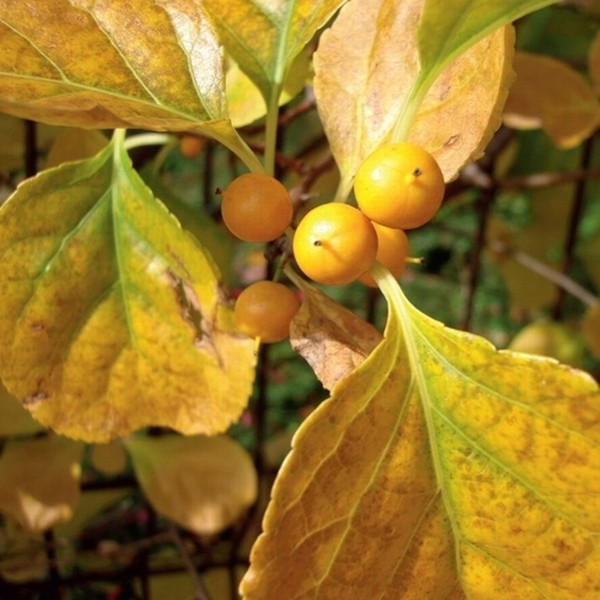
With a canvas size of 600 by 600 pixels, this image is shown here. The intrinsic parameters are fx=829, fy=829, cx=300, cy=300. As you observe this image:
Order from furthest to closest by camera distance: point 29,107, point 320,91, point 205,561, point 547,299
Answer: point 547,299 < point 205,561 < point 320,91 < point 29,107

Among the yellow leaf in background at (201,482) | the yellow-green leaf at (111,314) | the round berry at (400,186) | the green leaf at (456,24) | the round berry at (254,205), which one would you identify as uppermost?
the green leaf at (456,24)

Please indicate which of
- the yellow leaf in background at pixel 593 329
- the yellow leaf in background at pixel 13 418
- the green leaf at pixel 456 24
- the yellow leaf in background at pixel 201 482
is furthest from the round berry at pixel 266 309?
the yellow leaf in background at pixel 593 329

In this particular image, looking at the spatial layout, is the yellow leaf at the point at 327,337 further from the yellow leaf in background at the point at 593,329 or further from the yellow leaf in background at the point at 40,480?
the yellow leaf in background at the point at 593,329

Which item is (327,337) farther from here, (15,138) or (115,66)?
(15,138)

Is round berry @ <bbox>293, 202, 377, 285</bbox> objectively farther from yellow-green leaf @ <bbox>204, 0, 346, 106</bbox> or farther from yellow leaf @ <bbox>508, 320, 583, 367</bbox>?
yellow leaf @ <bbox>508, 320, 583, 367</bbox>

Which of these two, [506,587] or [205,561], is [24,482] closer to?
[205,561]

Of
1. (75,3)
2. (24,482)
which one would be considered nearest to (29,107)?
(75,3)
